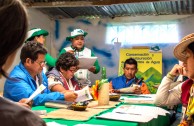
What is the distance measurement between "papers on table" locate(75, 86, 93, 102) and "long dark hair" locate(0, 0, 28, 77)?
145 cm

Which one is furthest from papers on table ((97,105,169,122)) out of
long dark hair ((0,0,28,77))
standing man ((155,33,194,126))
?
long dark hair ((0,0,28,77))

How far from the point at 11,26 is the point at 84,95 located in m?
Result: 1.54

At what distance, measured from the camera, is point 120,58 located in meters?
4.94

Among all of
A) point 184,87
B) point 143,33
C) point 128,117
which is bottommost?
point 128,117

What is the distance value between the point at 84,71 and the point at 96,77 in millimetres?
1075

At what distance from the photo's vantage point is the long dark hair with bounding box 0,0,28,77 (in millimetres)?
616

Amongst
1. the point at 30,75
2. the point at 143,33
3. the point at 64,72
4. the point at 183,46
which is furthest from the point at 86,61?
the point at 143,33

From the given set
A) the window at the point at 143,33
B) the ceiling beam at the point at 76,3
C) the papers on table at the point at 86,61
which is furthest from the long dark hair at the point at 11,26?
the window at the point at 143,33

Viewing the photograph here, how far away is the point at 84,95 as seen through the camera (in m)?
2.12

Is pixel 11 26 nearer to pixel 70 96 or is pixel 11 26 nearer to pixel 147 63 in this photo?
pixel 70 96

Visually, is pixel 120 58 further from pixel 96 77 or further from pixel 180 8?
pixel 180 8

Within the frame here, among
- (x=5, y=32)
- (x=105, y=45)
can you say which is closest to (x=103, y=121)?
(x=5, y=32)

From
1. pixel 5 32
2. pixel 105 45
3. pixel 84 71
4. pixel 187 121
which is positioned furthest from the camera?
pixel 105 45

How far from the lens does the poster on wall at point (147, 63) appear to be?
4.66 meters
